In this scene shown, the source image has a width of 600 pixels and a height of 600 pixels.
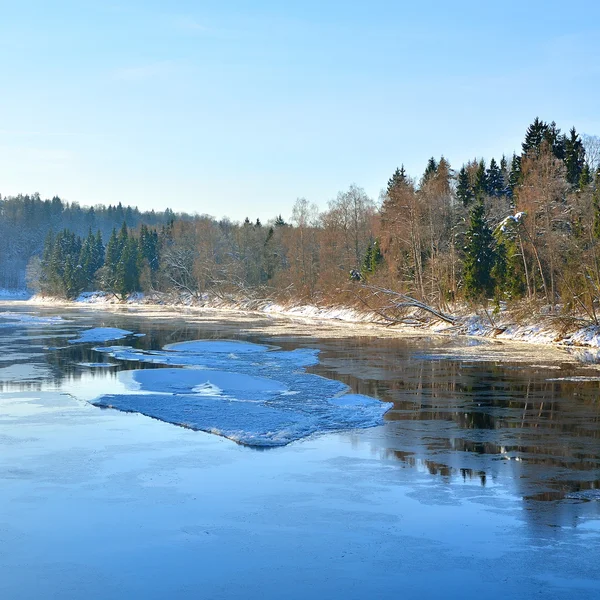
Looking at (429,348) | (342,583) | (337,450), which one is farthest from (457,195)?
(342,583)

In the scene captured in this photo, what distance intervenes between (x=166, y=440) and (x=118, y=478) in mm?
2934

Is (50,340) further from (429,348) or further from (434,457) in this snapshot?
(434,457)

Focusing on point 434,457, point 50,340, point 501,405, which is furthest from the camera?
point 50,340

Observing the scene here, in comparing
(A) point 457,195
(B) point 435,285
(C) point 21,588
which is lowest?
(C) point 21,588

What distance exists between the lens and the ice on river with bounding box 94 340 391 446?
16.0m

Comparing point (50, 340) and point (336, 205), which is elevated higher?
point (336, 205)

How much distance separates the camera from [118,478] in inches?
472

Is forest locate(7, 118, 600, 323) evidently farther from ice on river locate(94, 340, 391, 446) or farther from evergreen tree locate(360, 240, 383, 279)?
ice on river locate(94, 340, 391, 446)

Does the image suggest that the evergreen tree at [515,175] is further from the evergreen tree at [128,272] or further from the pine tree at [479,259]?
the evergreen tree at [128,272]

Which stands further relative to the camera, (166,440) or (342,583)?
(166,440)

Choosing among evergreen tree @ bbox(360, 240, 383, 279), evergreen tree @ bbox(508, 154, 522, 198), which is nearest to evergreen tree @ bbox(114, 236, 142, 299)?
evergreen tree @ bbox(360, 240, 383, 279)

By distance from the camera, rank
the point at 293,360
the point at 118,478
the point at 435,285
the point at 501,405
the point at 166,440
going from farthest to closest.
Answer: the point at 435,285, the point at 293,360, the point at 501,405, the point at 166,440, the point at 118,478

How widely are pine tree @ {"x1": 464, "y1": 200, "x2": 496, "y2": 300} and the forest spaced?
0.09m

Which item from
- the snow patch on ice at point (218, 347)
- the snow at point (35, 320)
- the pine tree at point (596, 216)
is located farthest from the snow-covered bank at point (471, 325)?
the snow at point (35, 320)
